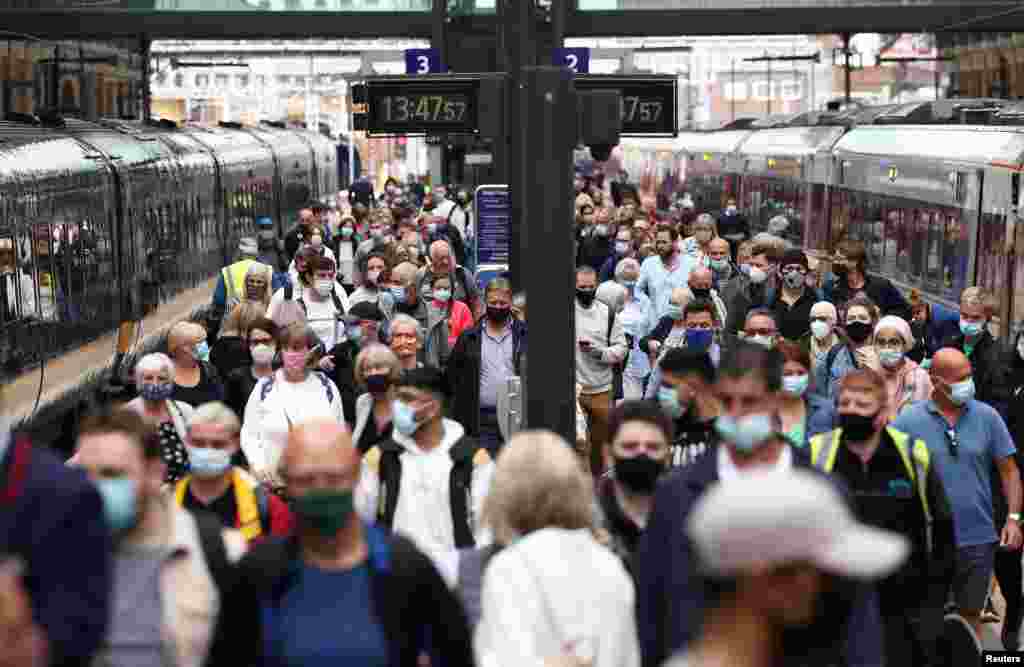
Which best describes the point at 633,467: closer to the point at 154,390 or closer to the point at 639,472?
the point at 639,472

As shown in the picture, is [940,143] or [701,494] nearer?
[701,494]

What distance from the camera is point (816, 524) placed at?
374 cm

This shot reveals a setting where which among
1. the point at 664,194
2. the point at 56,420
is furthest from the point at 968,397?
the point at 664,194

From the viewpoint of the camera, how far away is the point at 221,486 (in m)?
7.62

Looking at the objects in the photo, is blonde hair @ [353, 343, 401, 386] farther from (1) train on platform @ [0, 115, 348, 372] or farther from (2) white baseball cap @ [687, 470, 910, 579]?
(2) white baseball cap @ [687, 470, 910, 579]

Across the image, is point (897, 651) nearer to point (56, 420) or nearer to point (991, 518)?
point (991, 518)

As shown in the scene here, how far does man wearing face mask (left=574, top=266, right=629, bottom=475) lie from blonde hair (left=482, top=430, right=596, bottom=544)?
26.3 ft

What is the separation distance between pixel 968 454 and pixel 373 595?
498cm

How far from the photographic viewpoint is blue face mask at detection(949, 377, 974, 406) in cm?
977

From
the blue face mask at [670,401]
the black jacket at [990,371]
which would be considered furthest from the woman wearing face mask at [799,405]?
the black jacket at [990,371]

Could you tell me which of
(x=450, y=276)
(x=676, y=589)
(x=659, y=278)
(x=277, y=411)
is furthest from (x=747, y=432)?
(x=659, y=278)

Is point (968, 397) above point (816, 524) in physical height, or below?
below

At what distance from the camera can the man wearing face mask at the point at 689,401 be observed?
8594 millimetres

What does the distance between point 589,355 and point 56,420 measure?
4.36 meters
